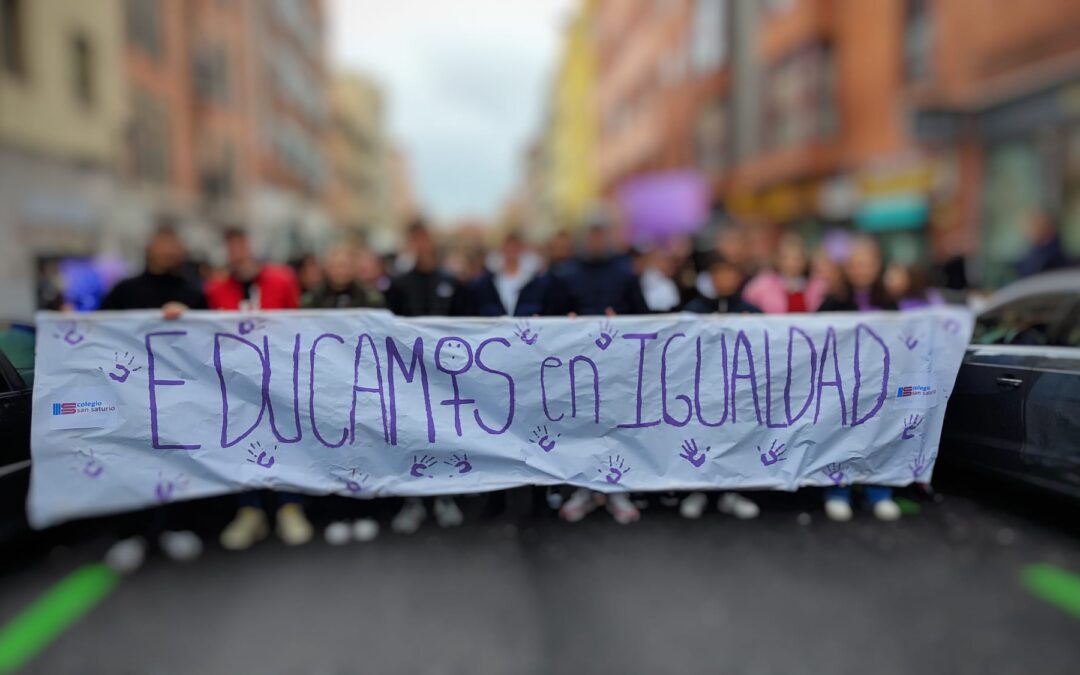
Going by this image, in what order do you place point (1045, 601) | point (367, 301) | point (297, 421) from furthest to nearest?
point (367, 301) < point (297, 421) < point (1045, 601)

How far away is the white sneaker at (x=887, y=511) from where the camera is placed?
548 cm

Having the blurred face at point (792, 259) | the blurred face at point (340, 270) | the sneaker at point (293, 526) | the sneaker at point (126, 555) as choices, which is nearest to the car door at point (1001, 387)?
the blurred face at point (792, 259)

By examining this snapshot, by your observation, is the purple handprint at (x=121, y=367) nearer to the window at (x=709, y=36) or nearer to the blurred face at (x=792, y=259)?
the blurred face at (x=792, y=259)

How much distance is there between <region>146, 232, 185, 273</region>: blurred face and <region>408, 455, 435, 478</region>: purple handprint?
2.27 metres

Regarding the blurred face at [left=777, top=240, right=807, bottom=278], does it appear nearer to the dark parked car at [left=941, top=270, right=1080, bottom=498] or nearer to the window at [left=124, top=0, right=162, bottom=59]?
the dark parked car at [left=941, top=270, right=1080, bottom=498]

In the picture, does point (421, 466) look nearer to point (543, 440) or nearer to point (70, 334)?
point (543, 440)

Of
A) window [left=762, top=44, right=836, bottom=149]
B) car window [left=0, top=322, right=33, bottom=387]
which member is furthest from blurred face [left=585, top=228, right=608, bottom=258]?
window [left=762, top=44, right=836, bottom=149]

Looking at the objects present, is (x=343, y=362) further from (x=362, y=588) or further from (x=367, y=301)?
(x=362, y=588)

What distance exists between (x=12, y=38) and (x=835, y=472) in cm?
1933

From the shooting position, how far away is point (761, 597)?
4266 millimetres

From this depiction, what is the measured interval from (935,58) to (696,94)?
15976mm

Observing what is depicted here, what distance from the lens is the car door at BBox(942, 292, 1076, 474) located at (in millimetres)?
5281

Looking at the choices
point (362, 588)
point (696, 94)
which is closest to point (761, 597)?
point (362, 588)

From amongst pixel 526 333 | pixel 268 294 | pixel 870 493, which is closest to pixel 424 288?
pixel 268 294
